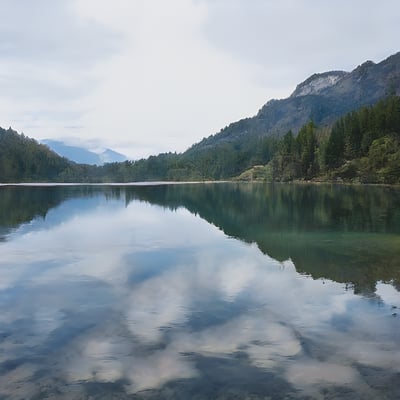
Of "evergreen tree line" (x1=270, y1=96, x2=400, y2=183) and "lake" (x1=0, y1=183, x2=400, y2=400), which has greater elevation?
"evergreen tree line" (x1=270, y1=96, x2=400, y2=183)

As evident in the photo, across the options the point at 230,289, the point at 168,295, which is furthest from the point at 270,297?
the point at 168,295

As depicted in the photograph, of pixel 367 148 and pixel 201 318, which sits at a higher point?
pixel 367 148

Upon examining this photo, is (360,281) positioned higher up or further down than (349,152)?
further down

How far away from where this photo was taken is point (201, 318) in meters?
18.8

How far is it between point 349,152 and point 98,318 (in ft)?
592

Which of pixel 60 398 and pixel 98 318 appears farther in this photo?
pixel 98 318

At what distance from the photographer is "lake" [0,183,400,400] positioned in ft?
41.8

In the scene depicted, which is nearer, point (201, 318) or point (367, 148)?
point (201, 318)

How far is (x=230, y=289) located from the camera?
23.9 meters

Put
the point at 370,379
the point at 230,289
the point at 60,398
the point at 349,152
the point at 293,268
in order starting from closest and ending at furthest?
the point at 60,398, the point at 370,379, the point at 230,289, the point at 293,268, the point at 349,152

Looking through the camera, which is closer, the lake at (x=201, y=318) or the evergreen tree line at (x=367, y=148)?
the lake at (x=201, y=318)

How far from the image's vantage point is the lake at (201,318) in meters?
12.7

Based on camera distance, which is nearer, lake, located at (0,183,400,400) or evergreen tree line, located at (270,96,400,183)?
lake, located at (0,183,400,400)

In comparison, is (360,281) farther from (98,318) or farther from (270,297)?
(98,318)
